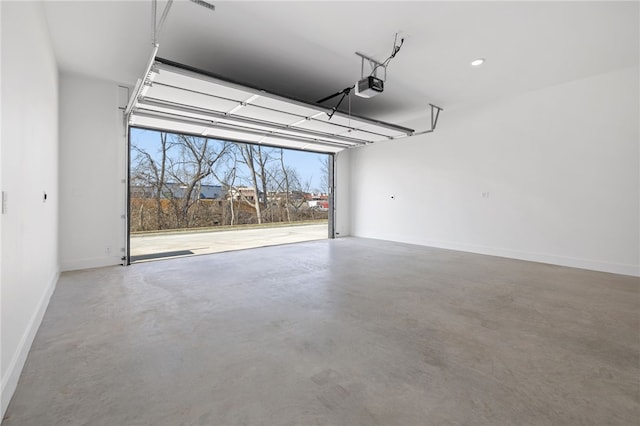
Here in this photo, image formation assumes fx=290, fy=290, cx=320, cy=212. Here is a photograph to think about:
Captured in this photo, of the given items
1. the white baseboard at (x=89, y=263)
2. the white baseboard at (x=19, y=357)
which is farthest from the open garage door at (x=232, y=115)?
the white baseboard at (x=19, y=357)

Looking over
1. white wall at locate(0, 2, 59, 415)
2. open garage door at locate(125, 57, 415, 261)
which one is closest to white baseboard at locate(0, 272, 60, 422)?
white wall at locate(0, 2, 59, 415)

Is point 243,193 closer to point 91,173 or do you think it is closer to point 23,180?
point 91,173

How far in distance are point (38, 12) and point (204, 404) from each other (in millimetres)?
3811

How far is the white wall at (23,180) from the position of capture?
70.8 inches

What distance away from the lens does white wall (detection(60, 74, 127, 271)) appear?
4543 mm

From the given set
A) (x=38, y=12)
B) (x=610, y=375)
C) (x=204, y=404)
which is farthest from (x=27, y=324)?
(x=610, y=375)

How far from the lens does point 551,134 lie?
5242 millimetres

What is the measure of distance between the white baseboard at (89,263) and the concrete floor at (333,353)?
806mm

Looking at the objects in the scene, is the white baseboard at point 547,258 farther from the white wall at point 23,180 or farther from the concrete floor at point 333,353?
the white wall at point 23,180

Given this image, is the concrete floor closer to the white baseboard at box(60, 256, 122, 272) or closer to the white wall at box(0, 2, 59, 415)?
the white wall at box(0, 2, 59, 415)

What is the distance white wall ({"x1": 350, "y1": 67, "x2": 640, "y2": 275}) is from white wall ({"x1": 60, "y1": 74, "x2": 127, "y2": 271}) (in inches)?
247

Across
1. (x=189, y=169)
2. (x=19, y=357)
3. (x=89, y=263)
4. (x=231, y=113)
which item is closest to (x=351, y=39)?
(x=231, y=113)

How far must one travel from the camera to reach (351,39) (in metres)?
3.58

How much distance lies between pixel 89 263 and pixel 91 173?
1473 mm
